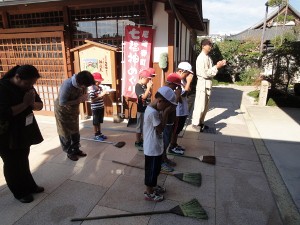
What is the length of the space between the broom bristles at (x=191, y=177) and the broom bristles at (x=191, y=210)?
525 millimetres

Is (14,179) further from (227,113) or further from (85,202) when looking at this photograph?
(227,113)

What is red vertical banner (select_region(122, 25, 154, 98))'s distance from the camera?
5684mm

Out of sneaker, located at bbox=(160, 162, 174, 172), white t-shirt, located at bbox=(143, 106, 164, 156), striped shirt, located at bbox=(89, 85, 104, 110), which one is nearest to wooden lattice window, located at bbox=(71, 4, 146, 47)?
striped shirt, located at bbox=(89, 85, 104, 110)

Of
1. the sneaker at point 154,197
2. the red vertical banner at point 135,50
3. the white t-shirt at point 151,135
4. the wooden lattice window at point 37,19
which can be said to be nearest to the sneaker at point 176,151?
the sneaker at point 154,197

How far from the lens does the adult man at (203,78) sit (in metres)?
5.13

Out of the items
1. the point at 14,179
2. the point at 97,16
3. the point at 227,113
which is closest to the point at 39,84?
the point at 97,16

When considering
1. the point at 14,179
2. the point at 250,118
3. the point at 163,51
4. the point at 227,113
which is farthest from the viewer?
the point at 227,113

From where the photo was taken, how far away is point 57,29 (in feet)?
20.3

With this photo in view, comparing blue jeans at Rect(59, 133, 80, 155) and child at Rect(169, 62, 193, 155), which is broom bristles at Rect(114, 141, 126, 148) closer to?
blue jeans at Rect(59, 133, 80, 155)

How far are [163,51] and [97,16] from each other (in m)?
2.04

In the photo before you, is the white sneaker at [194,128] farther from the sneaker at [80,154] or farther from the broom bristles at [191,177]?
the sneaker at [80,154]

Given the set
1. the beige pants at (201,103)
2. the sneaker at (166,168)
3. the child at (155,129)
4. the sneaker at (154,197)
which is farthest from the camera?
the beige pants at (201,103)

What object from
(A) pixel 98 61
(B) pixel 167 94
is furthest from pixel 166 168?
(A) pixel 98 61

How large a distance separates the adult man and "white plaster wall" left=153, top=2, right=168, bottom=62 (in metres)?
1.00
